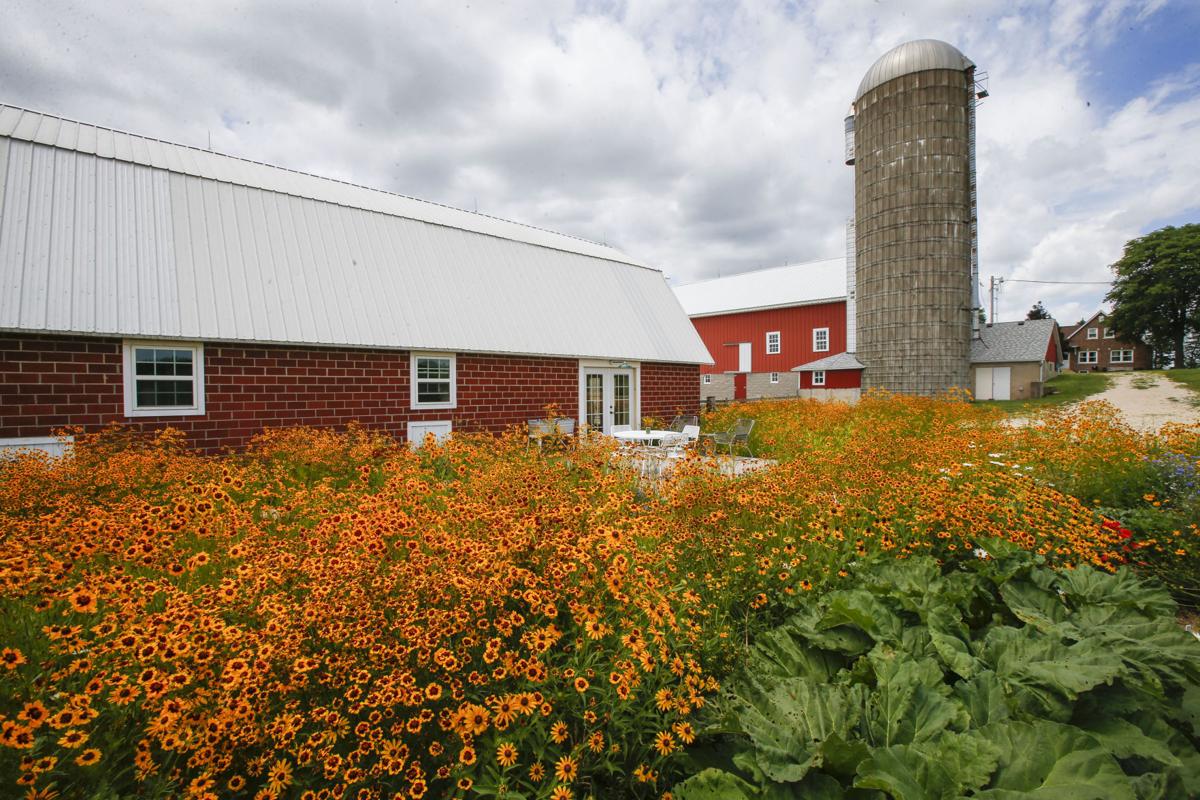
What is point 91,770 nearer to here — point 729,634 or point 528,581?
point 528,581

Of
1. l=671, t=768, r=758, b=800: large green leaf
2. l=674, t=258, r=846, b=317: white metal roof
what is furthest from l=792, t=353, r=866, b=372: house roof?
l=671, t=768, r=758, b=800: large green leaf

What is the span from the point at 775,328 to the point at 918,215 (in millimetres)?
11425

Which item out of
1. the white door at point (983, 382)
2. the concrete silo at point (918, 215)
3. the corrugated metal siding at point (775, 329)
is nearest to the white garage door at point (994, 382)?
the white door at point (983, 382)

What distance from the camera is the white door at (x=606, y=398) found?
1312 centimetres

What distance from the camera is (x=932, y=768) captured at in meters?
1.62

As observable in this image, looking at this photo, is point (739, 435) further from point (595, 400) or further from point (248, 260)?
point (248, 260)

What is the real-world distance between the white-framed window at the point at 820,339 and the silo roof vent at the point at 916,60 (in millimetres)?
11272

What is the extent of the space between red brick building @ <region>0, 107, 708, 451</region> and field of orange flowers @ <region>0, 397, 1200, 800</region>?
16.2 feet

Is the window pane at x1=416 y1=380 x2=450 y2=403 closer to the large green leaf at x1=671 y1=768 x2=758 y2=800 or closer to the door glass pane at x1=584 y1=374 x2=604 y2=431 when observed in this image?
the door glass pane at x1=584 y1=374 x2=604 y2=431

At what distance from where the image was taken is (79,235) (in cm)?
780

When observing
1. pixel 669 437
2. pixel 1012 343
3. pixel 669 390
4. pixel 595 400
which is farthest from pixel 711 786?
pixel 1012 343

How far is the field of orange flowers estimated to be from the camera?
1.51 m

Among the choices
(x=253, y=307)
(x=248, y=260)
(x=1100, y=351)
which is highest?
(x=1100, y=351)

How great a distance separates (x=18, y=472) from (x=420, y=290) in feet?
23.6
